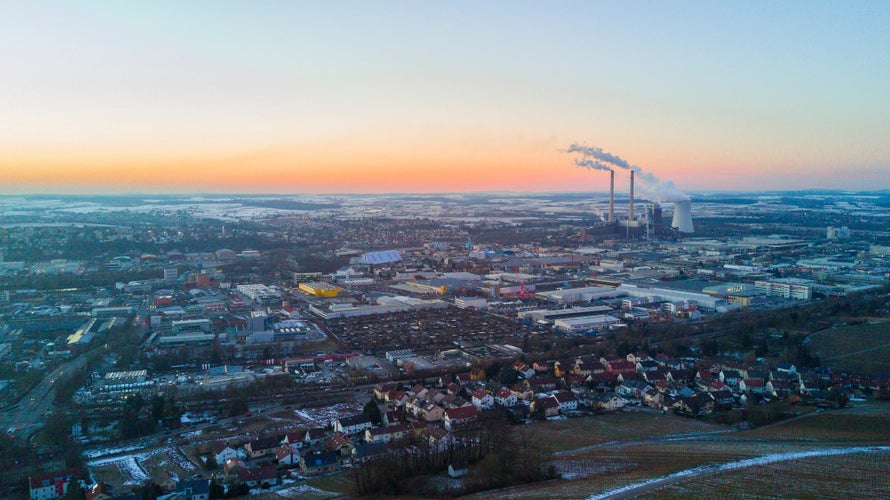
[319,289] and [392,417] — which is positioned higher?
[319,289]

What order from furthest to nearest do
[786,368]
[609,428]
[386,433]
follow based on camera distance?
[786,368], [609,428], [386,433]

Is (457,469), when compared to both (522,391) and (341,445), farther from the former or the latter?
(522,391)

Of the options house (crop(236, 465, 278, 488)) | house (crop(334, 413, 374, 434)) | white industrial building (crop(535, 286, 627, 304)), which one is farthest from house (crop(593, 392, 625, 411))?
white industrial building (crop(535, 286, 627, 304))

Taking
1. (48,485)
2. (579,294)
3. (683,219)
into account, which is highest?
(683,219)

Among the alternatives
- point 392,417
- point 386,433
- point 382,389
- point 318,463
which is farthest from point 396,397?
point 318,463

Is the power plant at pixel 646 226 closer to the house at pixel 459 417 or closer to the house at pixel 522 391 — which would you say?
the house at pixel 522 391

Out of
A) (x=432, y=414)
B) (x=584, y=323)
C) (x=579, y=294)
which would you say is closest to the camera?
(x=432, y=414)
